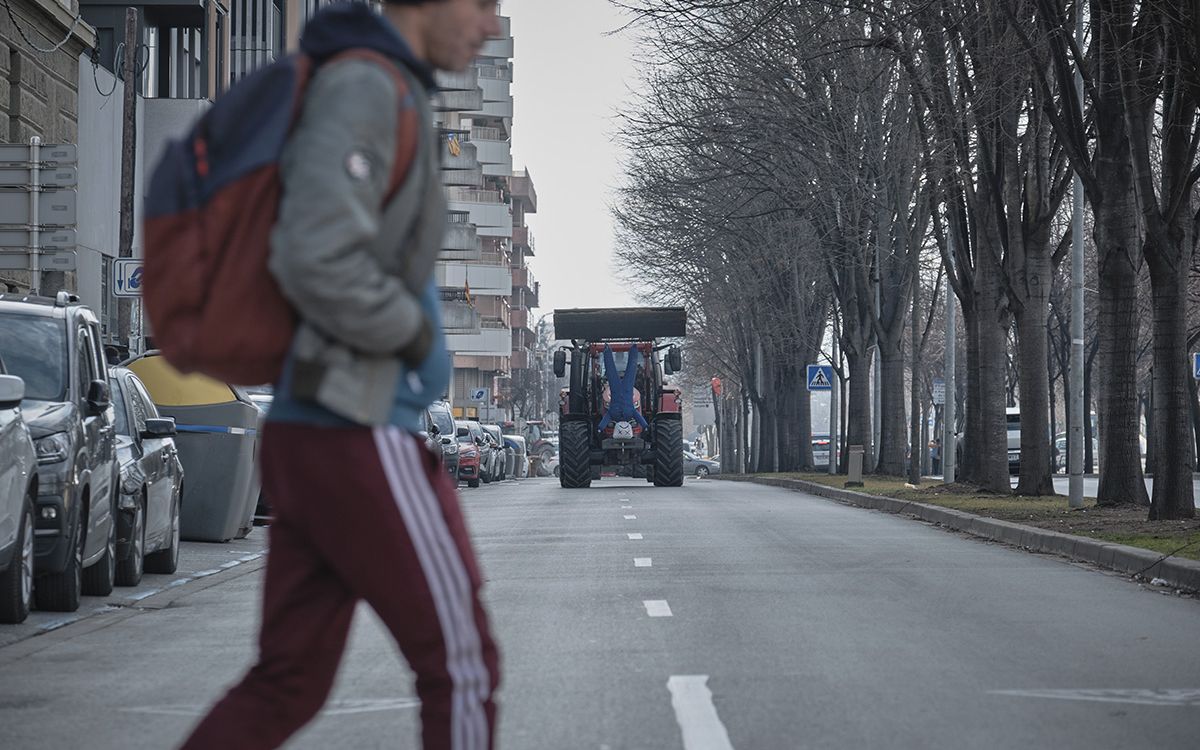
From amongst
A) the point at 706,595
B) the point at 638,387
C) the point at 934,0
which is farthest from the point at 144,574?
the point at 638,387

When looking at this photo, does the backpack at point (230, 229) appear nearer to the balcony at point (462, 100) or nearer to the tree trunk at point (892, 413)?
the tree trunk at point (892, 413)

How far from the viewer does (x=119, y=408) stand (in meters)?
15.4

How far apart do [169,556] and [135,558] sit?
1499mm

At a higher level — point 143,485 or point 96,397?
point 96,397

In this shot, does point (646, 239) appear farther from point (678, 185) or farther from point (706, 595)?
point (706, 595)

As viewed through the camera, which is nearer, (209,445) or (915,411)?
(209,445)

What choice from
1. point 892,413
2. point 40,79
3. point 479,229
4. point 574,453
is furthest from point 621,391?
point 479,229

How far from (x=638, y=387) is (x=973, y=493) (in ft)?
42.8

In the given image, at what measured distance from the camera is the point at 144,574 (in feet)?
52.4

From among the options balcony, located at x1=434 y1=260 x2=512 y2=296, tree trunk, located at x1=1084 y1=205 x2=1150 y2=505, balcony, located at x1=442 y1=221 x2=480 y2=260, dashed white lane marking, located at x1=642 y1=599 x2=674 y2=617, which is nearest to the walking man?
dashed white lane marking, located at x1=642 y1=599 x2=674 y2=617

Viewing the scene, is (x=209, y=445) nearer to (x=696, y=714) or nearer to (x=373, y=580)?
(x=696, y=714)

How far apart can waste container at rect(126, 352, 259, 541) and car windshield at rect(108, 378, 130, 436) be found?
Result: 3.20 metres

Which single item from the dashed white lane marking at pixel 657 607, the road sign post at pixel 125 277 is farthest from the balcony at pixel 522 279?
the dashed white lane marking at pixel 657 607

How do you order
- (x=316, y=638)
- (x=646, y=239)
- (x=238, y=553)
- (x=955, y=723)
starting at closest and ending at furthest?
(x=316, y=638) → (x=955, y=723) → (x=238, y=553) → (x=646, y=239)
